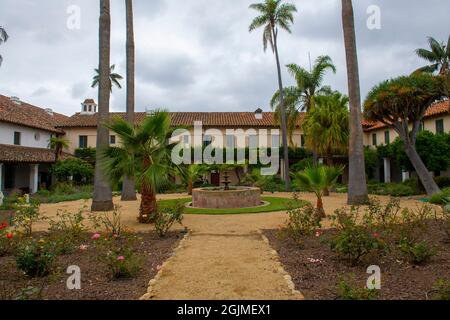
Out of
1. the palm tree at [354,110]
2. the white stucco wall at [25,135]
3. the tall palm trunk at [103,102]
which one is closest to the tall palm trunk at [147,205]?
the tall palm trunk at [103,102]

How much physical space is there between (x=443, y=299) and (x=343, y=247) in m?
1.92

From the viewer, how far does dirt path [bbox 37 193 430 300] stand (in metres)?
4.59

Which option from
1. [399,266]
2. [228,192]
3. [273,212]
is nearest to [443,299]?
[399,266]

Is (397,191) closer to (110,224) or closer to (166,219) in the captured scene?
(166,219)

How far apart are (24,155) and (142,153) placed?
20.5 metres

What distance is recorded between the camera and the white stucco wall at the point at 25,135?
1003 inches

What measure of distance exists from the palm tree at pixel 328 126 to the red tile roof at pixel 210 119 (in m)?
11.2

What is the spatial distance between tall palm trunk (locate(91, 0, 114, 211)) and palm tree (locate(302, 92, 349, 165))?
1402 cm

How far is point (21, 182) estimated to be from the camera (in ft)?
95.0

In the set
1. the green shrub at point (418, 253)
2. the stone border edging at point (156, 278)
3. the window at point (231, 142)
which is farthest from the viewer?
the window at point (231, 142)

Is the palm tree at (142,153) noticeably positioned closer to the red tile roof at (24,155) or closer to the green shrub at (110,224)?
the green shrub at (110,224)

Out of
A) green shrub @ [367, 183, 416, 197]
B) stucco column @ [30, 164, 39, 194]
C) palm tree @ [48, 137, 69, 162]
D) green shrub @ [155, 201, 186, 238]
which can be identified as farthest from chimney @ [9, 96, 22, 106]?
green shrub @ [367, 183, 416, 197]

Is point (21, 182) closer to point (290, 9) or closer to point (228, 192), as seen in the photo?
point (228, 192)

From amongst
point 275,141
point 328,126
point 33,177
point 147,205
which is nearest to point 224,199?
point 147,205
